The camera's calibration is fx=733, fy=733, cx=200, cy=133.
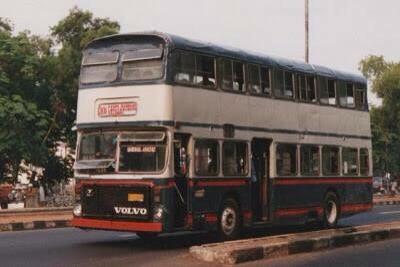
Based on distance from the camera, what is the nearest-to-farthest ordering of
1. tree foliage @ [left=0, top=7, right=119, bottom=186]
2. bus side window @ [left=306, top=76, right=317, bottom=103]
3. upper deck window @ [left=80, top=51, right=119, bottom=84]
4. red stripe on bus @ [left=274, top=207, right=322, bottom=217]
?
upper deck window @ [left=80, top=51, right=119, bottom=84]
red stripe on bus @ [left=274, top=207, right=322, bottom=217]
bus side window @ [left=306, top=76, right=317, bottom=103]
tree foliage @ [left=0, top=7, right=119, bottom=186]

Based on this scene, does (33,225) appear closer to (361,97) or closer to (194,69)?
(194,69)

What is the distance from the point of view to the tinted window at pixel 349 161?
755 inches

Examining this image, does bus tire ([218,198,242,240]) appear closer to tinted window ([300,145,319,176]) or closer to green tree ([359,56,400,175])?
tinted window ([300,145,319,176])

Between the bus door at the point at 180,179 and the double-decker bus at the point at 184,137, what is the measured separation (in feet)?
0.06

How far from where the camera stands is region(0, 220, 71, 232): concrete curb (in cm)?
1838

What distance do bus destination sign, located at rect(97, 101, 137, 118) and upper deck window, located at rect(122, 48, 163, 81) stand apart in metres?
0.49

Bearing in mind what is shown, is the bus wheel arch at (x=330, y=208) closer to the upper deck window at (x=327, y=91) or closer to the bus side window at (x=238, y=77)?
the upper deck window at (x=327, y=91)

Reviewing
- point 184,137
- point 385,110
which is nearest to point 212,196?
point 184,137

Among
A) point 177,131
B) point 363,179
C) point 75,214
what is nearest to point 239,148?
point 177,131

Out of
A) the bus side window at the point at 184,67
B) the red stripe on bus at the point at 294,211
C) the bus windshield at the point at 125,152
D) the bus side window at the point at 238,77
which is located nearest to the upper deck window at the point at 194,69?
the bus side window at the point at 184,67

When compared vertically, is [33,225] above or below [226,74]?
below

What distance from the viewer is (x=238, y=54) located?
15195 millimetres

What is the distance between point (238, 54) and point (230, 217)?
11.0 ft

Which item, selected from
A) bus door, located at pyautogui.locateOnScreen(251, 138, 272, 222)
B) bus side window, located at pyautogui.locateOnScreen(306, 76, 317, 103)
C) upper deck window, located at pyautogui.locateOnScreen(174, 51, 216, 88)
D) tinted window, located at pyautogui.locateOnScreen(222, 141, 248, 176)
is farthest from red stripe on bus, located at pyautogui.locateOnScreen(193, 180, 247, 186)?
bus side window, located at pyautogui.locateOnScreen(306, 76, 317, 103)
